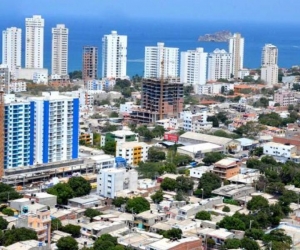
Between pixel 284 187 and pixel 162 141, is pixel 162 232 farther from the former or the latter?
pixel 162 141

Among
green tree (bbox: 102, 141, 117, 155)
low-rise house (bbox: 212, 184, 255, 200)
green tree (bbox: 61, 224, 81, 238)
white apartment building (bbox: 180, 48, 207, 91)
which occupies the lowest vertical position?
green tree (bbox: 61, 224, 81, 238)

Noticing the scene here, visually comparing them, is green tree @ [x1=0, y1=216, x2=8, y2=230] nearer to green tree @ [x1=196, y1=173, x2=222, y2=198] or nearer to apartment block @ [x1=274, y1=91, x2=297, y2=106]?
green tree @ [x1=196, y1=173, x2=222, y2=198]

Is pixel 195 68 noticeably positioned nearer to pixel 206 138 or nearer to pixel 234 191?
pixel 206 138

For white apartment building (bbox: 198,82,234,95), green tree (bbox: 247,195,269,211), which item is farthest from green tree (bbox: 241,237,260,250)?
white apartment building (bbox: 198,82,234,95)

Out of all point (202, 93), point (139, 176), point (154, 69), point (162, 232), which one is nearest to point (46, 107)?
point (139, 176)

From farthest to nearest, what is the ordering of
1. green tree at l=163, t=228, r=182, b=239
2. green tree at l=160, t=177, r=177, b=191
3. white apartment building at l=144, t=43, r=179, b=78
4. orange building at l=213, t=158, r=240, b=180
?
white apartment building at l=144, t=43, r=179, b=78
orange building at l=213, t=158, r=240, b=180
green tree at l=160, t=177, r=177, b=191
green tree at l=163, t=228, r=182, b=239

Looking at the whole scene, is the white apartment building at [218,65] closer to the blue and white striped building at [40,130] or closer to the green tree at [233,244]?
the blue and white striped building at [40,130]

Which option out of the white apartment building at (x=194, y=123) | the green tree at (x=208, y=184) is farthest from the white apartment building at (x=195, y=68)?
the green tree at (x=208, y=184)
